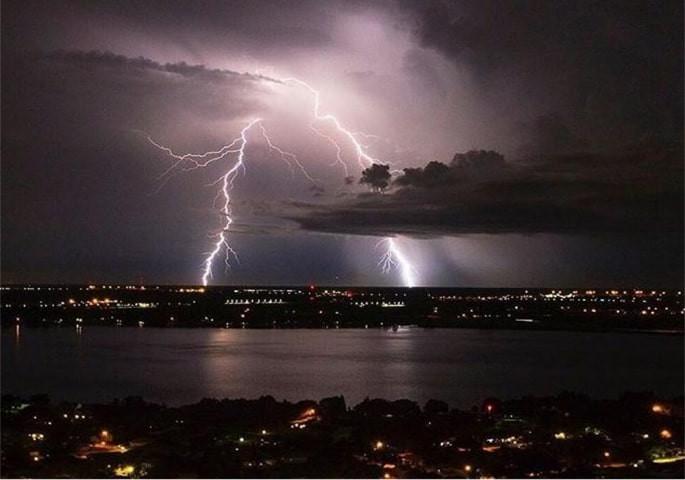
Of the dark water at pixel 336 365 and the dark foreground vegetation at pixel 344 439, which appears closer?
the dark foreground vegetation at pixel 344 439

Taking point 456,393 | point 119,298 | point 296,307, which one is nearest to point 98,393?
point 456,393

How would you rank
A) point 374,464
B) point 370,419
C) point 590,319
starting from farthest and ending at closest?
point 590,319 → point 370,419 → point 374,464

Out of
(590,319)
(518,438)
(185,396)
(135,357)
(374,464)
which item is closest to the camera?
(374,464)

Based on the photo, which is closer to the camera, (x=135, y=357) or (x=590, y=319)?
(x=135, y=357)

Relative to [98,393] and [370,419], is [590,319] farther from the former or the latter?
[370,419]
